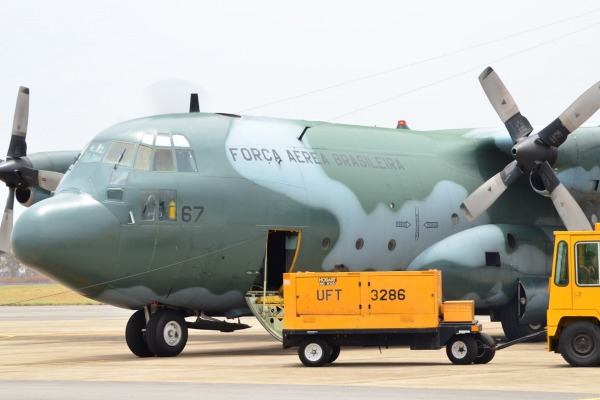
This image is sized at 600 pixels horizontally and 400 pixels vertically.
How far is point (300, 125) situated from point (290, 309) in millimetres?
6303

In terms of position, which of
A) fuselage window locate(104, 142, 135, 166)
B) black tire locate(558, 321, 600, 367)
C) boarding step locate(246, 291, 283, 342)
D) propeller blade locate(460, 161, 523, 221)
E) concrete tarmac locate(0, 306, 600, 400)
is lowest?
concrete tarmac locate(0, 306, 600, 400)

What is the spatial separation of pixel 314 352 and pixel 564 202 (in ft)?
27.3

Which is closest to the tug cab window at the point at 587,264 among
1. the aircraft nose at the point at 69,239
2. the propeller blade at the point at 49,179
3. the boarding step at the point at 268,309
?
the boarding step at the point at 268,309

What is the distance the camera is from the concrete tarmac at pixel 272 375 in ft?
47.5

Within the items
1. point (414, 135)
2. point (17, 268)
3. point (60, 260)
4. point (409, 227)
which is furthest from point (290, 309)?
point (17, 268)

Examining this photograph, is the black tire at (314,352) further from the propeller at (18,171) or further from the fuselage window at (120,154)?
the propeller at (18,171)

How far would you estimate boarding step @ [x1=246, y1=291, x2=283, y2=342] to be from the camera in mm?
22875

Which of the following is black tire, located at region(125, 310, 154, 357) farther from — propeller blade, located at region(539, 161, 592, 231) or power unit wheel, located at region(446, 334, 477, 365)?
propeller blade, located at region(539, 161, 592, 231)

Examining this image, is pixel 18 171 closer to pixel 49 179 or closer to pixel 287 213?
pixel 49 179

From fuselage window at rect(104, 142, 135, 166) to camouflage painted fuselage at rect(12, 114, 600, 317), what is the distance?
0.10 meters

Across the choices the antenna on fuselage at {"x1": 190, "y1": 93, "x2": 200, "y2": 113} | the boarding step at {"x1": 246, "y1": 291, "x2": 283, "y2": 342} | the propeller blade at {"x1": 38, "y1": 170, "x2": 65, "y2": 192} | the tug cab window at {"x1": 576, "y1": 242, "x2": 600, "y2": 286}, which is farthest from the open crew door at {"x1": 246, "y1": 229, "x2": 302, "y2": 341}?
the propeller blade at {"x1": 38, "y1": 170, "x2": 65, "y2": 192}

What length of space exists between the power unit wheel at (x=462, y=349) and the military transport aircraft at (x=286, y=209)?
5094 millimetres

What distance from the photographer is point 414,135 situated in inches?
1134

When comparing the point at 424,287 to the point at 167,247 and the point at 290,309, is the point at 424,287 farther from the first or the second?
the point at 167,247
